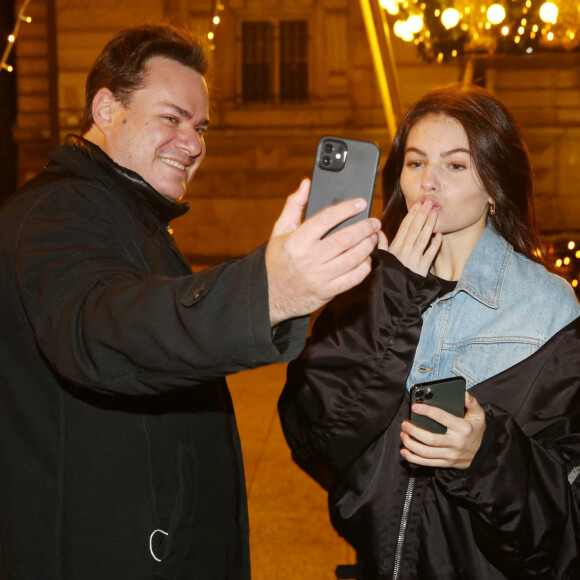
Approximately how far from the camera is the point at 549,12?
5.82 meters

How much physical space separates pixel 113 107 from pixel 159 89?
0.15 meters

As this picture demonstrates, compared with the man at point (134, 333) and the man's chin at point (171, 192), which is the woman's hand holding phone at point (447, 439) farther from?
the man's chin at point (171, 192)

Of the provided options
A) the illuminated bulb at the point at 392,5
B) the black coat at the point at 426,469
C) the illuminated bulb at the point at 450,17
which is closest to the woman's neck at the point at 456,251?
the black coat at the point at 426,469

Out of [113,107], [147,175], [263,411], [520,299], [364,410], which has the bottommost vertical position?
[263,411]

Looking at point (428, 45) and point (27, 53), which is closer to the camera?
point (428, 45)

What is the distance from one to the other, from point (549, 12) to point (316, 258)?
17.7ft

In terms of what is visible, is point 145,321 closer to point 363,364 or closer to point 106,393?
point 106,393

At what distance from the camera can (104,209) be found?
191 cm

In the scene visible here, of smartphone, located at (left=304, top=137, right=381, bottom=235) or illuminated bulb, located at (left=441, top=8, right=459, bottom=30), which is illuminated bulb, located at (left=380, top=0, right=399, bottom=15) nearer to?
illuminated bulb, located at (left=441, top=8, right=459, bottom=30)

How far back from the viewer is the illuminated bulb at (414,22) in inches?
254

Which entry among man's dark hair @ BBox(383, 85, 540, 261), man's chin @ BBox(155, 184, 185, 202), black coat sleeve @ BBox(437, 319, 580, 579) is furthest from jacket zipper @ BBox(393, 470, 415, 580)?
man's chin @ BBox(155, 184, 185, 202)

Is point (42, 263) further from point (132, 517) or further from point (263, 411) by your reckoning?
point (263, 411)

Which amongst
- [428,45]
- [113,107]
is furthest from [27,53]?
[113,107]

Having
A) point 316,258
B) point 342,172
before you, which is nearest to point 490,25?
point 342,172
